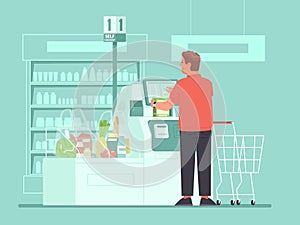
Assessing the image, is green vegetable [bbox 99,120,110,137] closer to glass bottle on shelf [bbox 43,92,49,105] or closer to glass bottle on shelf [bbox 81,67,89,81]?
glass bottle on shelf [bbox 81,67,89,81]

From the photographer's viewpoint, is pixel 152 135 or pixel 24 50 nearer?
pixel 152 135

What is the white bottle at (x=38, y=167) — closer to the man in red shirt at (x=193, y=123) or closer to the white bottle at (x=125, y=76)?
the white bottle at (x=125, y=76)

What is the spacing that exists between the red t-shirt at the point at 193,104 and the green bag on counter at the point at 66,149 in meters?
1.29

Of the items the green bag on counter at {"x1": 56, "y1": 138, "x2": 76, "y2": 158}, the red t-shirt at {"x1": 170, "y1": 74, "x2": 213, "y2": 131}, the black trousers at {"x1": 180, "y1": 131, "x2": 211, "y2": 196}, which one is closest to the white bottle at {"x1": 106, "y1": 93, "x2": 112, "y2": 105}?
the green bag on counter at {"x1": 56, "y1": 138, "x2": 76, "y2": 158}

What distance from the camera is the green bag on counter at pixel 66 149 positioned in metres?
9.70

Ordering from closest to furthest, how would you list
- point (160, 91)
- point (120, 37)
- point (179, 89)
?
point (179, 89) < point (160, 91) < point (120, 37)

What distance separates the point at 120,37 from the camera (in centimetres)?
1170

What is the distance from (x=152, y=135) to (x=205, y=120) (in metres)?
0.62

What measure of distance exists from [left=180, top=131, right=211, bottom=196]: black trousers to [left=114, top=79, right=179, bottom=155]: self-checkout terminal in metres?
0.23

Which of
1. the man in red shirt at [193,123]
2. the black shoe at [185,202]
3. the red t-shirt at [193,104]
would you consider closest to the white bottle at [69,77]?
the man in red shirt at [193,123]

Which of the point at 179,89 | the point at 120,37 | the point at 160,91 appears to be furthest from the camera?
the point at 120,37

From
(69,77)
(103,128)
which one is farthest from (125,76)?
(103,128)

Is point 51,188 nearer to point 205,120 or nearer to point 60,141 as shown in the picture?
point 60,141

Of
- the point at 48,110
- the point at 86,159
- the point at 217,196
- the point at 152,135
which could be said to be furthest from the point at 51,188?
the point at 48,110
